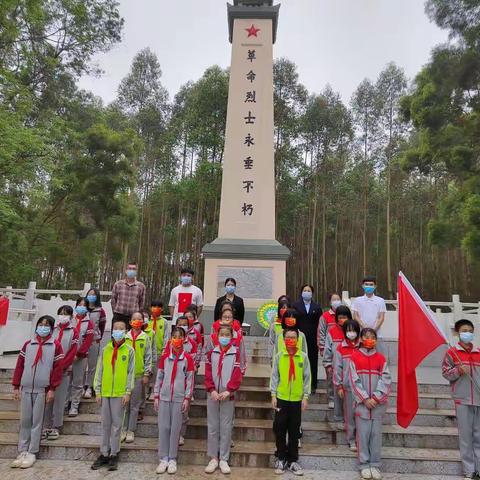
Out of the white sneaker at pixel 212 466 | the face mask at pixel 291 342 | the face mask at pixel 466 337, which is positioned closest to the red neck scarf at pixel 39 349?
the white sneaker at pixel 212 466

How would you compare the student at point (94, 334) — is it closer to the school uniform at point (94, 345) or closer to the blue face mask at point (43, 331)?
the school uniform at point (94, 345)

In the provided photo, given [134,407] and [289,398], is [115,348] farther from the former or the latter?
[289,398]

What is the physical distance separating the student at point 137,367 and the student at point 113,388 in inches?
5.1

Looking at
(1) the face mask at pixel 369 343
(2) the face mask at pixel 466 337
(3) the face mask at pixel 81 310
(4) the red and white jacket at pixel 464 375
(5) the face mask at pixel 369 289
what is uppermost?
(5) the face mask at pixel 369 289

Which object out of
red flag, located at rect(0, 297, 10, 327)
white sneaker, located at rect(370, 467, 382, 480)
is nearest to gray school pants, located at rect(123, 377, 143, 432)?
white sneaker, located at rect(370, 467, 382, 480)

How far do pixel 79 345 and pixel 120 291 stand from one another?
0.81 meters

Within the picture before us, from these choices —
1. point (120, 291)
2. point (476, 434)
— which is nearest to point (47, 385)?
point (120, 291)

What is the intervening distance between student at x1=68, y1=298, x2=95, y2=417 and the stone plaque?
11.4 feet

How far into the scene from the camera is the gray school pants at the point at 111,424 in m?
3.24

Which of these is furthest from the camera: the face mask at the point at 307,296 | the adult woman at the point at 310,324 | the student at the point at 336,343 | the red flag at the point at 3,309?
the red flag at the point at 3,309

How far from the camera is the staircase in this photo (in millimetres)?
3303

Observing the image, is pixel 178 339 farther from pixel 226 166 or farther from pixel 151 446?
pixel 226 166

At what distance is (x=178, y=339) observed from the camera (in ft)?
11.3

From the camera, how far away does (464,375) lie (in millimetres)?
3352
